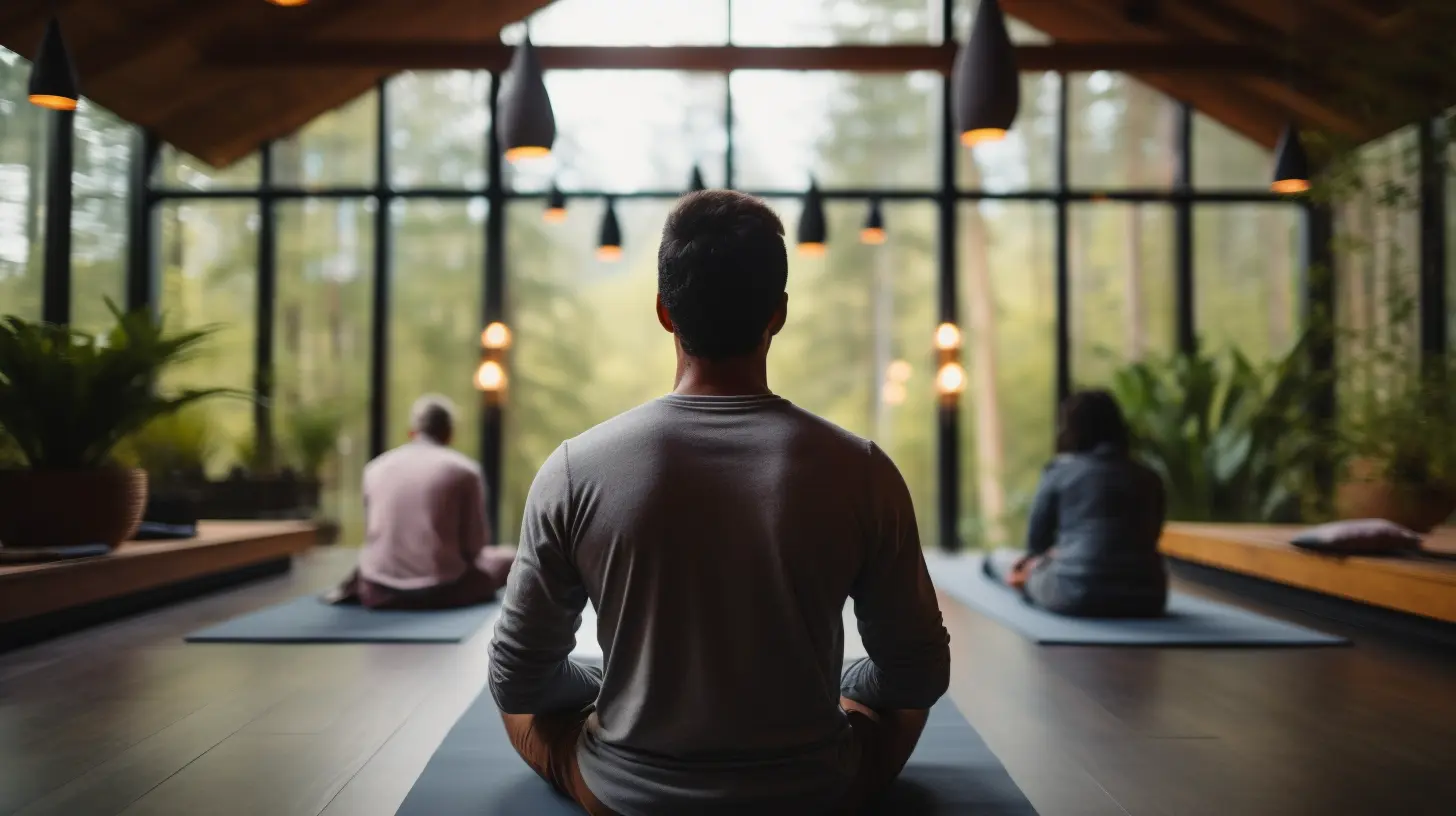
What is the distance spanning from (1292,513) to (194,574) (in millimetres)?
6115

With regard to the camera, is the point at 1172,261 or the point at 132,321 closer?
the point at 132,321

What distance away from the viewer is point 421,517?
13.8ft

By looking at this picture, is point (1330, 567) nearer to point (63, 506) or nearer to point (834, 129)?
point (63, 506)

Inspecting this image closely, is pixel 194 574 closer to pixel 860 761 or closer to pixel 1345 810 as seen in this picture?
pixel 860 761

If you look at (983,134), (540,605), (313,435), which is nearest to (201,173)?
(313,435)

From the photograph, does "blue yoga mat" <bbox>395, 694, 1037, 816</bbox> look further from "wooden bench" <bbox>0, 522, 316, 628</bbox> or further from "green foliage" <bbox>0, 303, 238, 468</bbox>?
"green foliage" <bbox>0, 303, 238, 468</bbox>

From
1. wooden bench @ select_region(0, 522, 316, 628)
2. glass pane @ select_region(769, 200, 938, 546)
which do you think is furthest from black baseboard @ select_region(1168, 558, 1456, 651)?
wooden bench @ select_region(0, 522, 316, 628)

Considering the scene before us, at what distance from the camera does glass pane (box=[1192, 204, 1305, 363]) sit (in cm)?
749

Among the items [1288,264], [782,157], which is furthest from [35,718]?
[1288,264]

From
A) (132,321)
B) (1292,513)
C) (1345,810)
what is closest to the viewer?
(1345,810)

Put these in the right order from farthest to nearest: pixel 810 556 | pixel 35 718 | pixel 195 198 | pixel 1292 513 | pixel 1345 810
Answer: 1. pixel 195 198
2. pixel 1292 513
3. pixel 35 718
4. pixel 1345 810
5. pixel 810 556

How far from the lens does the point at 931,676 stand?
1.68 m

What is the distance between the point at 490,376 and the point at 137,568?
3.49m

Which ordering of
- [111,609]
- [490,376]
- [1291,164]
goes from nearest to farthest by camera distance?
[111,609]
[1291,164]
[490,376]
